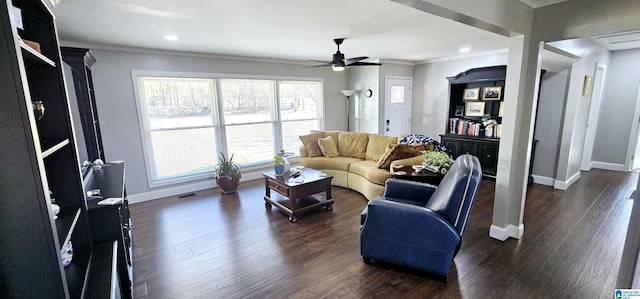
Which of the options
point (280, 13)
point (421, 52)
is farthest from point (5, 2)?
point (421, 52)

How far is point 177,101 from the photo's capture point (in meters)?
4.46

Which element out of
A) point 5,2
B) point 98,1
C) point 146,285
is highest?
point 98,1

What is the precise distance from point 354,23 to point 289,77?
284 centimetres

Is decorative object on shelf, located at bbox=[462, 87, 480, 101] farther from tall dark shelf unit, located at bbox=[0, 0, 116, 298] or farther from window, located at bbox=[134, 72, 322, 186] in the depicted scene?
tall dark shelf unit, located at bbox=[0, 0, 116, 298]

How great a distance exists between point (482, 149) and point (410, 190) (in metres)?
2.91

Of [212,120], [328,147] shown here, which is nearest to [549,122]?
[328,147]

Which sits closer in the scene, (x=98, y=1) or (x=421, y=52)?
(x=98, y=1)

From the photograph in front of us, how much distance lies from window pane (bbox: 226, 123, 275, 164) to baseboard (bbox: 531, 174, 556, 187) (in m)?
4.81

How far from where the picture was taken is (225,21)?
2.68 m

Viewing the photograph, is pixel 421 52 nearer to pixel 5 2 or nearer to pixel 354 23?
pixel 354 23

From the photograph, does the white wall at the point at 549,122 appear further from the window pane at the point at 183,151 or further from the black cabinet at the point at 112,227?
the black cabinet at the point at 112,227

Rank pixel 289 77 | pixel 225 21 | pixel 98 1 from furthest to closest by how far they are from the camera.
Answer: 1. pixel 289 77
2. pixel 225 21
3. pixel 98 1

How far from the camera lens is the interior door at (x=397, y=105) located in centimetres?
606

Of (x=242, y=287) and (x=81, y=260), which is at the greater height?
(x=81, y=260)
